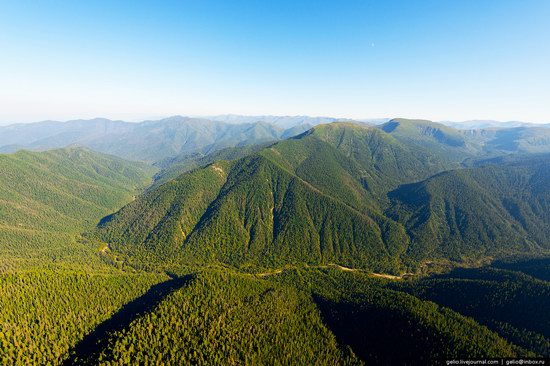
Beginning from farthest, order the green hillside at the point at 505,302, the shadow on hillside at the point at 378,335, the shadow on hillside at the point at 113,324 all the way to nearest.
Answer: the green hillside at the point at 505,302
the shadow on hillside at the point at 378,335
the shadow on hillside at the point at 113,324

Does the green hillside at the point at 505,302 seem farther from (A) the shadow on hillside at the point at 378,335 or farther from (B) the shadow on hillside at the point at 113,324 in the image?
(B) the shadow on hillside at the point at 113,324

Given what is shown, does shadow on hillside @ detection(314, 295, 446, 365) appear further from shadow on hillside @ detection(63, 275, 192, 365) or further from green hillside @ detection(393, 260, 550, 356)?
shadow on hillside @ detection(63, 275, 192, 365)

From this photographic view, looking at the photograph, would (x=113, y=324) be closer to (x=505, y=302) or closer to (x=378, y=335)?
(x=378, y=335)

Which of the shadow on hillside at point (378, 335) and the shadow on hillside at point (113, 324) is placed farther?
the shadow on hillside at point (378, 335)

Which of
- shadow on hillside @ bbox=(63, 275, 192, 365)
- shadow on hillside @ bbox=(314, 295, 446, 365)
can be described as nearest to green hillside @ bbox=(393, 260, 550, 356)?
shadow on hillside @ bbox=(314, 295, 446, 365)

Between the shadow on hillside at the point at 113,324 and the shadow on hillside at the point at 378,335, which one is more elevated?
the shadow on hillside at the point at 113,324

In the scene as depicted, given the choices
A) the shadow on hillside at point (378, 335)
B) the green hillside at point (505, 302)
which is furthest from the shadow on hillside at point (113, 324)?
the green hillside at point (505, 302)

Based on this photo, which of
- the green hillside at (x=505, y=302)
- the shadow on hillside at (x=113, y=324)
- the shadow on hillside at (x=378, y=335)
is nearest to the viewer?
the shadow on hillside at (x=113, y=324)

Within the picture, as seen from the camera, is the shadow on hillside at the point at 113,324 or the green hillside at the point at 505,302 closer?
the shadow on hillside at the point at 113,324

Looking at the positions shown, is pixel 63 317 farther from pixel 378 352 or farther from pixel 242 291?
pixel 378 352
